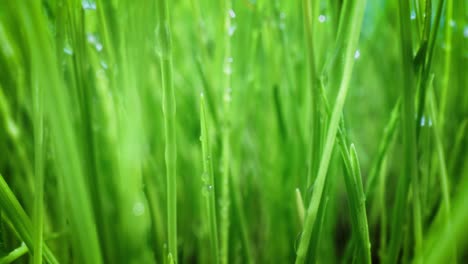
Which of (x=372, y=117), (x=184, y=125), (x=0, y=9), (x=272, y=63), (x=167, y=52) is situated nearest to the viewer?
(x=167, y=52)

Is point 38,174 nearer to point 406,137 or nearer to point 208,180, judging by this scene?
point 208,180

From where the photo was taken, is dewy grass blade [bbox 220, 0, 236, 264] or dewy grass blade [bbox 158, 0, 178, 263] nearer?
dewy grass blade [bbox 158, 0, 178, 263]

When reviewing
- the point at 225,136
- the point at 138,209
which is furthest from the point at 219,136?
the point at 138,209

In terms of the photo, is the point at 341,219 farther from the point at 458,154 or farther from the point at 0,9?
the point at 0,9

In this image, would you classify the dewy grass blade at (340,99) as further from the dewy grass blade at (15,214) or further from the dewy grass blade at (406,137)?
the dewy grass blade at (15,214)

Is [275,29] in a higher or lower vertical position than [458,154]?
higher

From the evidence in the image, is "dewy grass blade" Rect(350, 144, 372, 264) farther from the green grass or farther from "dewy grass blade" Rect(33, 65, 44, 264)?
"dewy grass blade" Rect(33, 65, 44, 264)

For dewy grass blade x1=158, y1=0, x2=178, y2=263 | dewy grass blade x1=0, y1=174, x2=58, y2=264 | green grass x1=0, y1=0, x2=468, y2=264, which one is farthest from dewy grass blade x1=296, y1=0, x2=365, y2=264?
dewy grass blade x1=0, y1=174, x2=58, y2=264

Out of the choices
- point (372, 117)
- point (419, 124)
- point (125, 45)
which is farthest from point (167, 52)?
point (372, 117)
